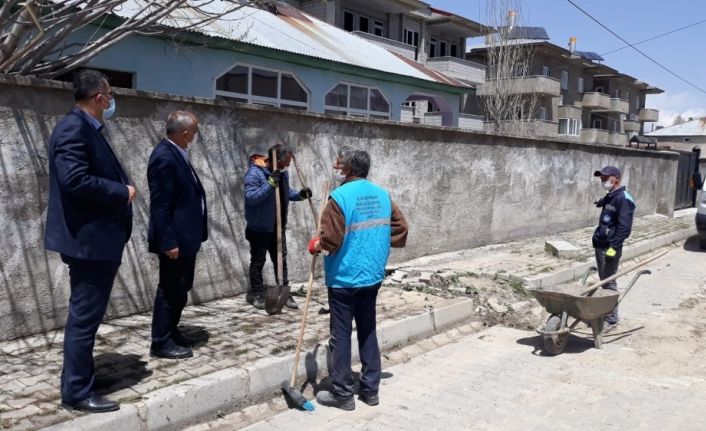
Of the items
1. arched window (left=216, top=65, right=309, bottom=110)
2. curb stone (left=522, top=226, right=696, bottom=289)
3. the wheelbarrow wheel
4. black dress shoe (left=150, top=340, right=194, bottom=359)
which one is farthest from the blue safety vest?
arched window (left=216, top=65, right=309, bottom=110)

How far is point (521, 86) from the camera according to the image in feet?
112

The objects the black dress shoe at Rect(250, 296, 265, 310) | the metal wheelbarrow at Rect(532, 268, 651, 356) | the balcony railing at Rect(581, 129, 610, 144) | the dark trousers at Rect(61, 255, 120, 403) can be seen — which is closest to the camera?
the dark trousers at Rect(61, 255, 120, 403)

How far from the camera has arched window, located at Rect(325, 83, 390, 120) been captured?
1527 centimetres

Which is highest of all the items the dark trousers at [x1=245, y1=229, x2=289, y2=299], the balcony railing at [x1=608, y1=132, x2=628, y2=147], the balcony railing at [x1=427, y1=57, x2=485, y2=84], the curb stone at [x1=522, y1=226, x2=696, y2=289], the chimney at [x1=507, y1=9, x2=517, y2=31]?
the chimney at [x1=507, y1=9, x2=517, y2=31]

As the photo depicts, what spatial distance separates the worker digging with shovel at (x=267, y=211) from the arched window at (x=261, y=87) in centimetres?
612

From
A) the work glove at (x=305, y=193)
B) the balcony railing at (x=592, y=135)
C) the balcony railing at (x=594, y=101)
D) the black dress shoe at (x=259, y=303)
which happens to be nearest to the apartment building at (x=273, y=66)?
the work glove at (x=305, y=193)

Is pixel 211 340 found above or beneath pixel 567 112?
beneath

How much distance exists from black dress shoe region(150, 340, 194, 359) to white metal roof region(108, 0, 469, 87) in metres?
6.35

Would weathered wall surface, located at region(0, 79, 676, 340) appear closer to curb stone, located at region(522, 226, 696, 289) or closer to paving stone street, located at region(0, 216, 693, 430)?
paving stone street, located at region(0, 216, 693, 430)

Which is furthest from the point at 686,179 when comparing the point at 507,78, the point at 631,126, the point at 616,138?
the point at 631,126

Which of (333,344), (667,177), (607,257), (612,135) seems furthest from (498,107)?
(333,344)

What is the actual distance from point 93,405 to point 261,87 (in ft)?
33.2

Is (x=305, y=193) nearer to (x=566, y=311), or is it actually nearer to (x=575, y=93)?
(x=566, y=311)

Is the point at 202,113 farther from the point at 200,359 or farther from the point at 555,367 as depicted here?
the point at 555,367
